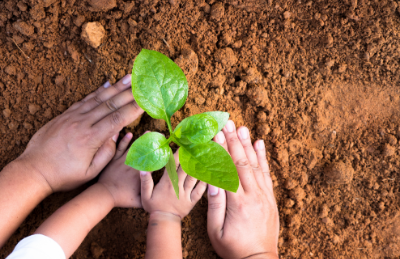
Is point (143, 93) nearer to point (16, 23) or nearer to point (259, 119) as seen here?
point (259, 119)

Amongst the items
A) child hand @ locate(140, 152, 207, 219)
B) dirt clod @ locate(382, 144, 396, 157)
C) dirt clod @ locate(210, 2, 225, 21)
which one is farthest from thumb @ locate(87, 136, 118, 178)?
dirt clod @ locate(382, 144, 396, 157)

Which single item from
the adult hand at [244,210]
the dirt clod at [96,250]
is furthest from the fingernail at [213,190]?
A: the dirt clod at [96,250]

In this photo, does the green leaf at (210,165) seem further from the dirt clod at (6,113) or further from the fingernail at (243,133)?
the dirt clod at (6,113)

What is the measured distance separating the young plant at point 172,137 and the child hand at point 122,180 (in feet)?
1.69

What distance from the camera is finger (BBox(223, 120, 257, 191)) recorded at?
1.57m

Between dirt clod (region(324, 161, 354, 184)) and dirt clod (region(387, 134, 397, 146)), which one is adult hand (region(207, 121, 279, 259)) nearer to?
dirt clod (region(324, 161, 354, 184))

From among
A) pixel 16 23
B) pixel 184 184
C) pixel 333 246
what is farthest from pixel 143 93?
pixel 333 246

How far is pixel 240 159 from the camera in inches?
61.6

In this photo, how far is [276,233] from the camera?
1.59m

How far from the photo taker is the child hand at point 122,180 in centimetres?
157

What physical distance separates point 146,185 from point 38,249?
536 mm

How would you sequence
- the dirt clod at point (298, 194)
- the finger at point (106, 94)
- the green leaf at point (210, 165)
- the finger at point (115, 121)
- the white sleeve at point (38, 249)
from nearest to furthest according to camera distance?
the green leaf at point (210, 165) → the white sleeve at point (38, 249) → the finger at point (115, 121) → the finger at point (106, 94) → the dirt clod at point (298, 194)

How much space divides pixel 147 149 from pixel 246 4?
3.11 feet

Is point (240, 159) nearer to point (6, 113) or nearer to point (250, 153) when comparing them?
point (250, 153)
